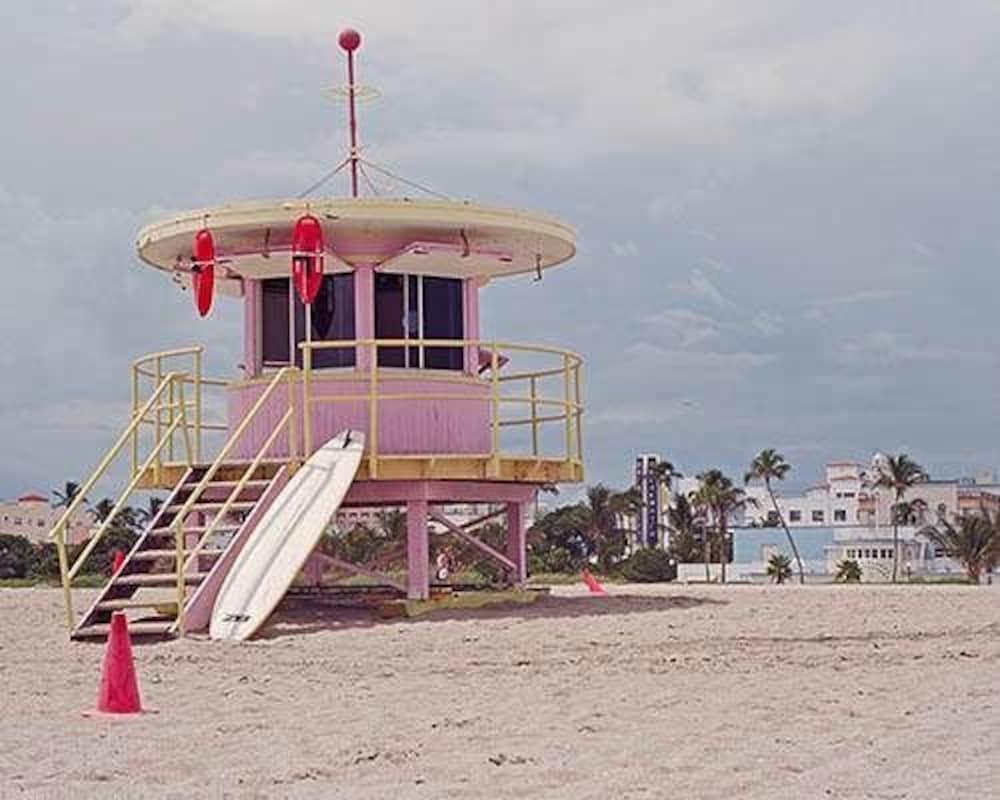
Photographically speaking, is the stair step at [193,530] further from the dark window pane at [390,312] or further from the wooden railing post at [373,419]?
the dark window pane at [390,312]

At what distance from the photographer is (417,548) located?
21.0m

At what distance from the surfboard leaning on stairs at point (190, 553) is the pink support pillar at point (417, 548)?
5.35ft

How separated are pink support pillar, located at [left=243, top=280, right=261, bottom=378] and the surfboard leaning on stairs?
185 cm

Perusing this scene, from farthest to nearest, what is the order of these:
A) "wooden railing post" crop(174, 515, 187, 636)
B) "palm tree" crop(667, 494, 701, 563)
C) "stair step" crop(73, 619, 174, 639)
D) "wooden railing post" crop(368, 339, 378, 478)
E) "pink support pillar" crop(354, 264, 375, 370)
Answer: "palm tree" crop(667, 494, 701, 563)
"pink support pillar" crop(354, 264, 375, 370)
"wooden railing post" crop(368, 339, 378, 478)
"stair step" crop(73, 619, 174, 639)
"wooden railing post" crop(174, 515, 187, 636)

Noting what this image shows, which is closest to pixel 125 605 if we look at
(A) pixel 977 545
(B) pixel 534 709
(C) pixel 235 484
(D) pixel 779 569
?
(C) pixel 235 484

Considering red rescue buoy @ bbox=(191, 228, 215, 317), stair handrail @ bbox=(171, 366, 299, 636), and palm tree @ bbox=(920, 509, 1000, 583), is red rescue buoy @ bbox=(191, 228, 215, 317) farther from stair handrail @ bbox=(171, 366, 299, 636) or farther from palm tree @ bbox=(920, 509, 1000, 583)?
palm tree @ bbox=(920, 509, 1000, 583)

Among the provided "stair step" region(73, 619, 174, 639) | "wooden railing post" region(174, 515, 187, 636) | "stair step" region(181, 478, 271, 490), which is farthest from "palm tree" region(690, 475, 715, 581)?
"wooden railing post" region(174, 515, 187, 636)

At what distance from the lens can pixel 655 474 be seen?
420ft

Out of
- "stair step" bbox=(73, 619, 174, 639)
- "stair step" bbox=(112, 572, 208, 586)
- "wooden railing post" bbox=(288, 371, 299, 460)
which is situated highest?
"wooden railing post" bbox=(288, 371, 299, 460)

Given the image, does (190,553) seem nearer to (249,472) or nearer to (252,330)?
(249,472)

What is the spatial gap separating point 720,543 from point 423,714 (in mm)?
100888

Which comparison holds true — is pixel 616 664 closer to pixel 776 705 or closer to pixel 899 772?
pixel 776 705

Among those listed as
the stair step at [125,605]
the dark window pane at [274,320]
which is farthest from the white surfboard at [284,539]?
the dark window pane at [274,320]

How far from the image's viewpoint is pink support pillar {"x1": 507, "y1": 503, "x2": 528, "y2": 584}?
23500 mm
